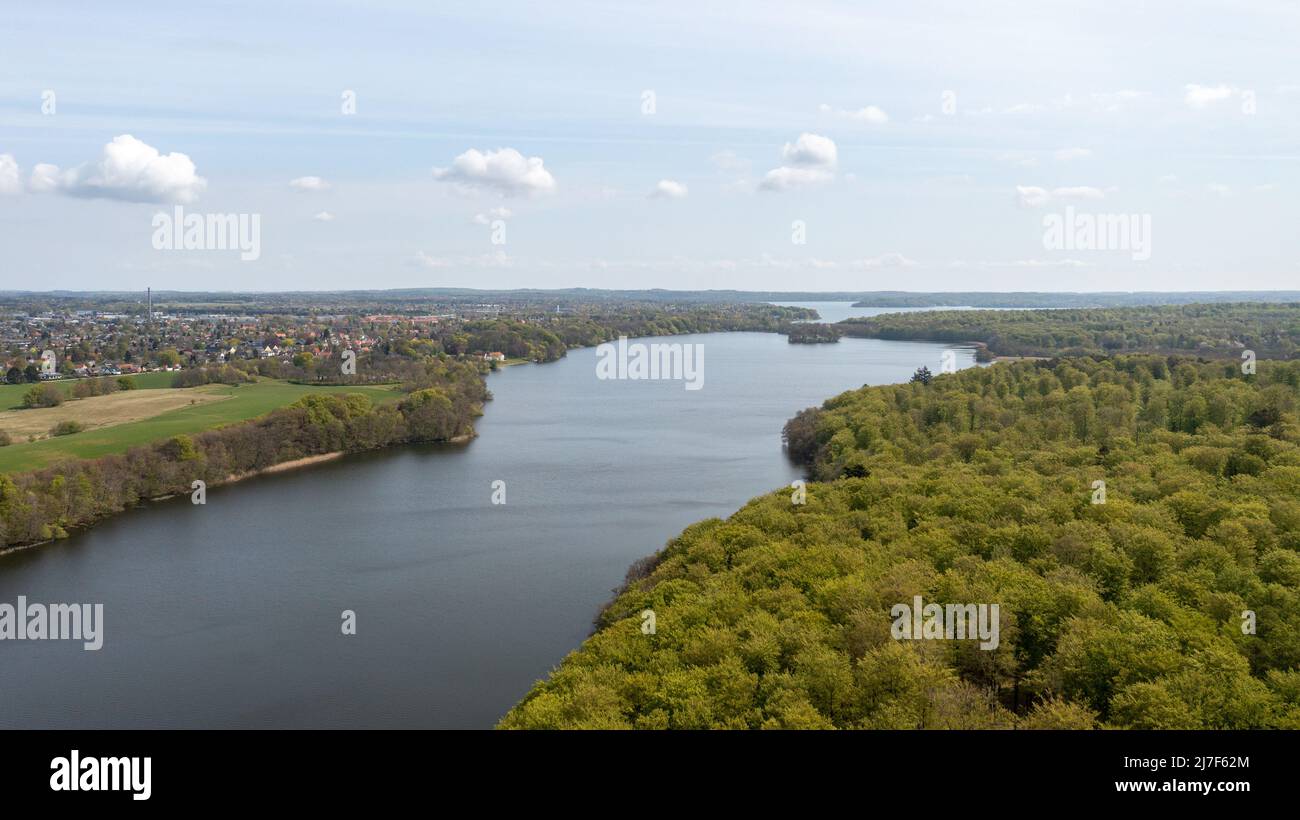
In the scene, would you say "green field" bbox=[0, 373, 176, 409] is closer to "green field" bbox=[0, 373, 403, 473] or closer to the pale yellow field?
"green field" bbox=[0, 373, 403, 473]

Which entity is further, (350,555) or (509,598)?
(350,555)

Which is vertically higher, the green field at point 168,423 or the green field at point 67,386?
the green field at point 67,386

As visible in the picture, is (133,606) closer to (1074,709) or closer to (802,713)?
(802,713)

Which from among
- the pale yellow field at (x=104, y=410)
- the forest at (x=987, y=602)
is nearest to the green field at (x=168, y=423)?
the pale yellow field at (x=104, y=410)

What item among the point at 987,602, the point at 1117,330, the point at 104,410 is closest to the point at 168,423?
the point at 104,410

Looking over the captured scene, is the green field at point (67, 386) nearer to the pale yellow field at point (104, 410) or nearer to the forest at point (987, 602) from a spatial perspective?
the pale yellow field at point (104, 410)
